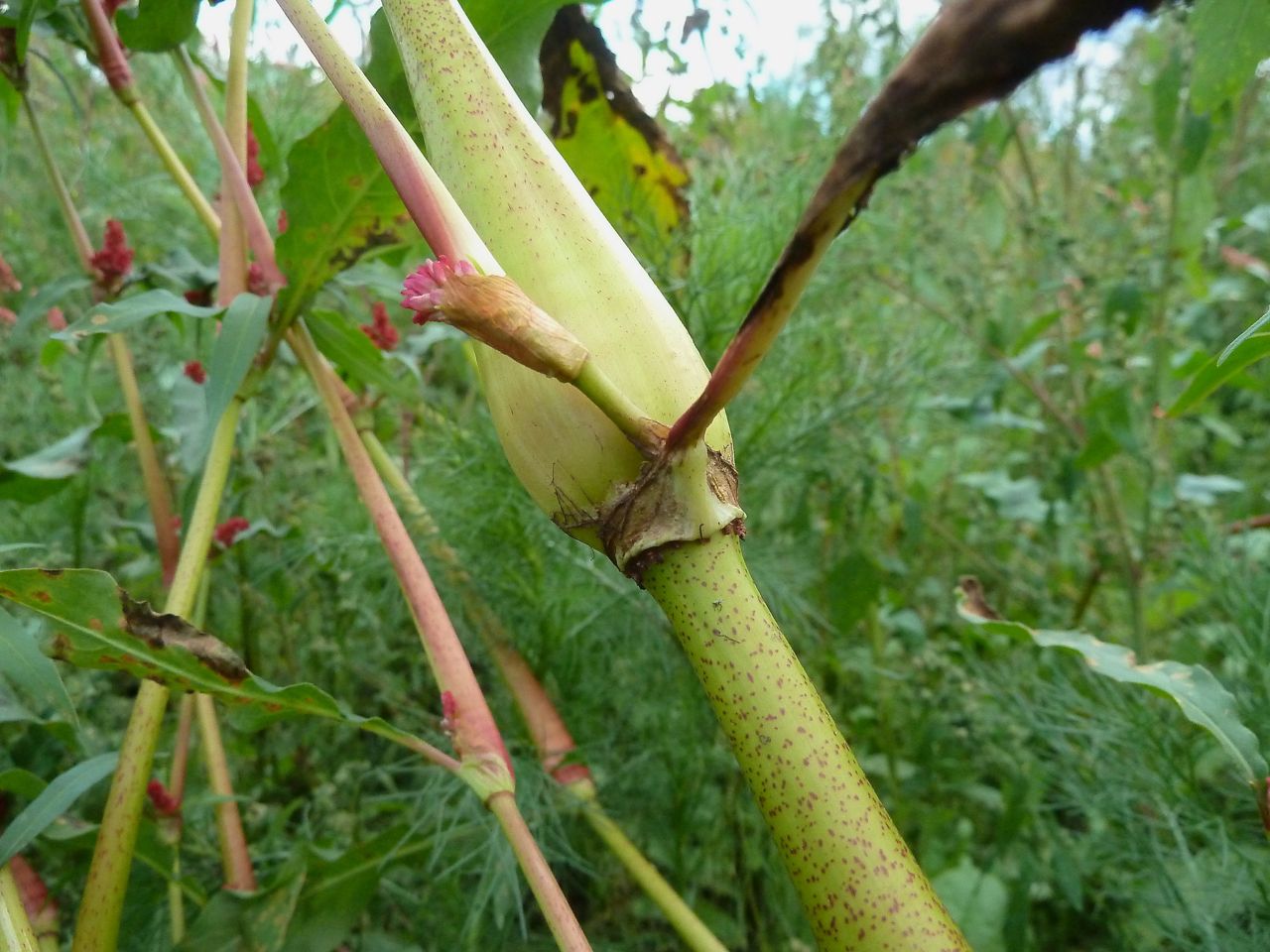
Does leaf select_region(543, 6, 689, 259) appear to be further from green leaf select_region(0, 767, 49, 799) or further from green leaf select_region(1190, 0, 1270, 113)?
green leaf select_region(0, 767, 49, 799)

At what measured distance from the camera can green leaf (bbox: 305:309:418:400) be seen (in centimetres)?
86

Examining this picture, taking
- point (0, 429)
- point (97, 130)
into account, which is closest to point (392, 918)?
point (0, 429)

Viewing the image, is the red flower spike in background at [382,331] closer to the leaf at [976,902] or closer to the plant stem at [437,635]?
the plant stem at [437,635]

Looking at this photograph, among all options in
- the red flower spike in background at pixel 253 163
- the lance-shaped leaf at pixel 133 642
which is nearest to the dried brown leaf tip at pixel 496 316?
the lance-shaped leaf at pixel 133 642

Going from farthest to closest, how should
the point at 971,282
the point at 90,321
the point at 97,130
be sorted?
the point at 97,130
the point at 971,282
the point at 90,321

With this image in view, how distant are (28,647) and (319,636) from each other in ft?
2.12

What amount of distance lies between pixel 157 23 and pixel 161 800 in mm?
609

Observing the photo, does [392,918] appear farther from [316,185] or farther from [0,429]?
[0,429]

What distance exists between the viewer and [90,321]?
73 centimetres

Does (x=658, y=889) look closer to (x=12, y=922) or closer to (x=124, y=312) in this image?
(x=12, y=922)

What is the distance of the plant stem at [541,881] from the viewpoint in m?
0.54

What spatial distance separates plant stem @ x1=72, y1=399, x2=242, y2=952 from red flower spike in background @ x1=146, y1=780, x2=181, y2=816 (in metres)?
0.16

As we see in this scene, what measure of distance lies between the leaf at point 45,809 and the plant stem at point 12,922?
15 millimetres

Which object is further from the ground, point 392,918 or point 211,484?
Result: point 211,484
